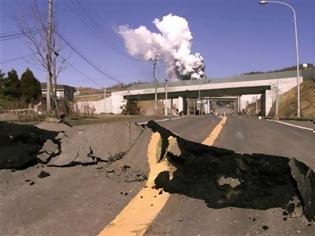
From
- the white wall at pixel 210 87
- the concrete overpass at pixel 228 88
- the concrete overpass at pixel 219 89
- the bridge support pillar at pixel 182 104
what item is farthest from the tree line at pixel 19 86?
the bridge support pillar at pixel 182 104

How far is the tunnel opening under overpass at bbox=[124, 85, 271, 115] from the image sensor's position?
10454 cm

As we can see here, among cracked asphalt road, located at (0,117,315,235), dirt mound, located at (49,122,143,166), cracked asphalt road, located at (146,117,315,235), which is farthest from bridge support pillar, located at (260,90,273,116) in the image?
cracked asphalt road, located at (146,117,315,235)

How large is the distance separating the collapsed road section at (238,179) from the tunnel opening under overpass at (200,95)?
9421cm

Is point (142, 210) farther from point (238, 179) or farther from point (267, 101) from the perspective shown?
point (267, 101)

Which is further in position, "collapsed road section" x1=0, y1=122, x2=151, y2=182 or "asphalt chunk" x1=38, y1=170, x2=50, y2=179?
"collapsed road section" x1=0, y1=122, x2=151, y2=182

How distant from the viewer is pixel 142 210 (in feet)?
16.5

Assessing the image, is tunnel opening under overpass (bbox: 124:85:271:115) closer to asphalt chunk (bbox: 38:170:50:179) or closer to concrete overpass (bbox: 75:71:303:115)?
concrete overpass (bbox: 75:71:303:115)

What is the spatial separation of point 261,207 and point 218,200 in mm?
412

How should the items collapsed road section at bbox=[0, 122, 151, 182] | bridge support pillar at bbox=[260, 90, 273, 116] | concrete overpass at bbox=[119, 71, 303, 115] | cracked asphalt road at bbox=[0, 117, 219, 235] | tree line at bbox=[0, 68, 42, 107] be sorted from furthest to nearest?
concrete overpass at bbox=[119, 71, 303, 115] → bridge support pillar at bbox=[260, 90, 273, 116] → tree line at bbox=[0, 68, 42, 107] → collapsed road section at bbox=[0, 122, 151, 182] → cracked asphalt road at bbox=[0, 117, 219, 235]

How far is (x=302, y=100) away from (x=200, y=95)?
34313mm

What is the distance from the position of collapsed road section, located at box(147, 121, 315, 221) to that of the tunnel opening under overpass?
309 ft

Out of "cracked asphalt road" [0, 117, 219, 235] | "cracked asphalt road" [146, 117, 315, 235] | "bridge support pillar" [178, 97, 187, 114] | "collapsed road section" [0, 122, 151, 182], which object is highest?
"collapsed road section" [0, 122, 151, 182]

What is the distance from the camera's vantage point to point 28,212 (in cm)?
497

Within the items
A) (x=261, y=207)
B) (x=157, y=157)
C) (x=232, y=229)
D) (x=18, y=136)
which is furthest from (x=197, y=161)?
(x=18, y=136)
